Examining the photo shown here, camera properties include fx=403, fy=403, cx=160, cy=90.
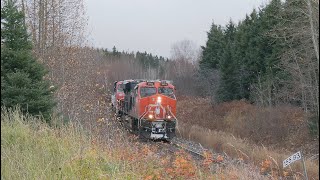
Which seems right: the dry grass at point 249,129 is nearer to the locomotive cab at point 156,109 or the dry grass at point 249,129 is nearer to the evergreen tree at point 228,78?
the locomotive cab at point 156,109

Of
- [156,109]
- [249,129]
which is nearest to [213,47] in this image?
[249,129]

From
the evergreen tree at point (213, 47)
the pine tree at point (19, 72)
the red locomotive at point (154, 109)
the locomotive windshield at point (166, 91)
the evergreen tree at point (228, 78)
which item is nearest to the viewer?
the pine tree at point (19, 72)

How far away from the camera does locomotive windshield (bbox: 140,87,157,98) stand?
2175cm

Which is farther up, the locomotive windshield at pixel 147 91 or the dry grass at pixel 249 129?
the locomotive windshield at pixel 147 91

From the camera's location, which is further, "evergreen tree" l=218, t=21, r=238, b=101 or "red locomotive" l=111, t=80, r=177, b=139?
"evergreen tree" l=218, t=21, r=238, b=101

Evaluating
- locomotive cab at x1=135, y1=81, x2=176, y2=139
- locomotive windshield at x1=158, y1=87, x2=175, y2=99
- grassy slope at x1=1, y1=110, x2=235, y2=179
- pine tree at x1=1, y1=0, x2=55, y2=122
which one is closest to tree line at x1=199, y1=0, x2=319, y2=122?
locomotive windshield at x1=158, y1=87, x2=175, y2=99

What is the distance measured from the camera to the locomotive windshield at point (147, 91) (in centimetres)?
2175

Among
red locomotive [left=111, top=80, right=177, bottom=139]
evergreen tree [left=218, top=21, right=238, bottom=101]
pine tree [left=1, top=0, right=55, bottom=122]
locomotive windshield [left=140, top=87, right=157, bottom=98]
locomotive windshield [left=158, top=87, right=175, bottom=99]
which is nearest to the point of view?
pine tree [left=1, top=0, right=55, bottom=122]

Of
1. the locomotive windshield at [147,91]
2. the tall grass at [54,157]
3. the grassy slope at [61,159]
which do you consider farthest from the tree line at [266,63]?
the tall grass at [54,157]

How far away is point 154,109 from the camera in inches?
851

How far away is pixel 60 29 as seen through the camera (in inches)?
803

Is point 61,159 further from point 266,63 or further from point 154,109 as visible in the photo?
point 266,63

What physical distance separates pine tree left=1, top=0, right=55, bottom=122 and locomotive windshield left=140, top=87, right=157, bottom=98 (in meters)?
9.18

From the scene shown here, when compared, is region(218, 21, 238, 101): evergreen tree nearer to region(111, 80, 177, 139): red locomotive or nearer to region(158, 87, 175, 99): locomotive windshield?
region(158, 87, 175, 99): locomotive windshield
